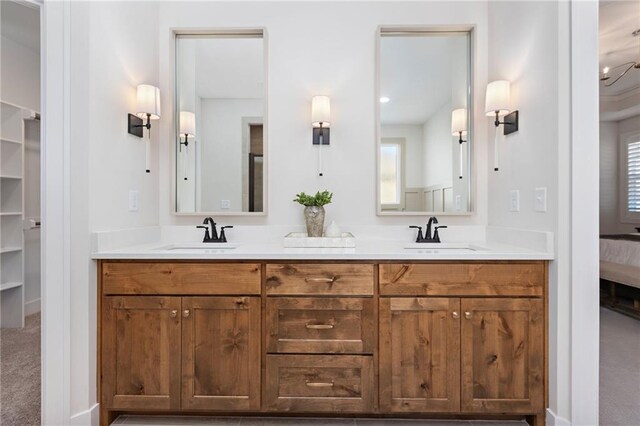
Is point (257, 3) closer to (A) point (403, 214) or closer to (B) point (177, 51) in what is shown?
(B) point (177, 51)

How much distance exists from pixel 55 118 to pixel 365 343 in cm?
180

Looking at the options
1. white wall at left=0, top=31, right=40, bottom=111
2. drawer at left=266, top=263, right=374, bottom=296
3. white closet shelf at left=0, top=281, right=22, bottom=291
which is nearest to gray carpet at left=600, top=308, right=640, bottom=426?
drawer at left=266, top=263, right=374, bottom=296

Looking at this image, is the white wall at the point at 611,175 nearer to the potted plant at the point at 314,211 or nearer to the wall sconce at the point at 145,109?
the potted plant at the point at 314,211

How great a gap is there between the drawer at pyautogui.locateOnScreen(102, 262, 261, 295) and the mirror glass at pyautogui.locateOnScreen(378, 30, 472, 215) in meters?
1.00

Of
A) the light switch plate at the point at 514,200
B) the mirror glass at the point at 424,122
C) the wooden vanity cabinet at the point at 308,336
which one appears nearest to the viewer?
the wooden vanity cabinet at the point at 308,336

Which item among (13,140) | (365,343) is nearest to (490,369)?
(365,343)

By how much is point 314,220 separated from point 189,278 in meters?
0.79

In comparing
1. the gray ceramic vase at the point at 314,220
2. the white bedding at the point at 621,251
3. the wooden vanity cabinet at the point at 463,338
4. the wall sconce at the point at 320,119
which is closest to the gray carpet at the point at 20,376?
the gray ceramic vase at the point at 314,220

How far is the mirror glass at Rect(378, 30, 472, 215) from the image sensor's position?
2.29 meters

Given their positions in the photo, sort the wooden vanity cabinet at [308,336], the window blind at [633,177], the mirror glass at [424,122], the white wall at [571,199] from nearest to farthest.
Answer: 1. the white wall at [571,199]
2. the wooden vanity cabinet at [308,336]
3. the mirror glass at [424,122]
4. the window blind at [633,177]

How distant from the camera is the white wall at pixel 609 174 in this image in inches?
222

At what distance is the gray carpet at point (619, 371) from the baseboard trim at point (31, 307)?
448 cm

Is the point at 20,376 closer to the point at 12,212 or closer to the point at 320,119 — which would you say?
the point at 12,212

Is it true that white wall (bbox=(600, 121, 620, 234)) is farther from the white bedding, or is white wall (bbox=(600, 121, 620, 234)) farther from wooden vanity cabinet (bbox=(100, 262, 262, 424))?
wooden vanity cabinet (bbox=(100, 262, 262, 424))
